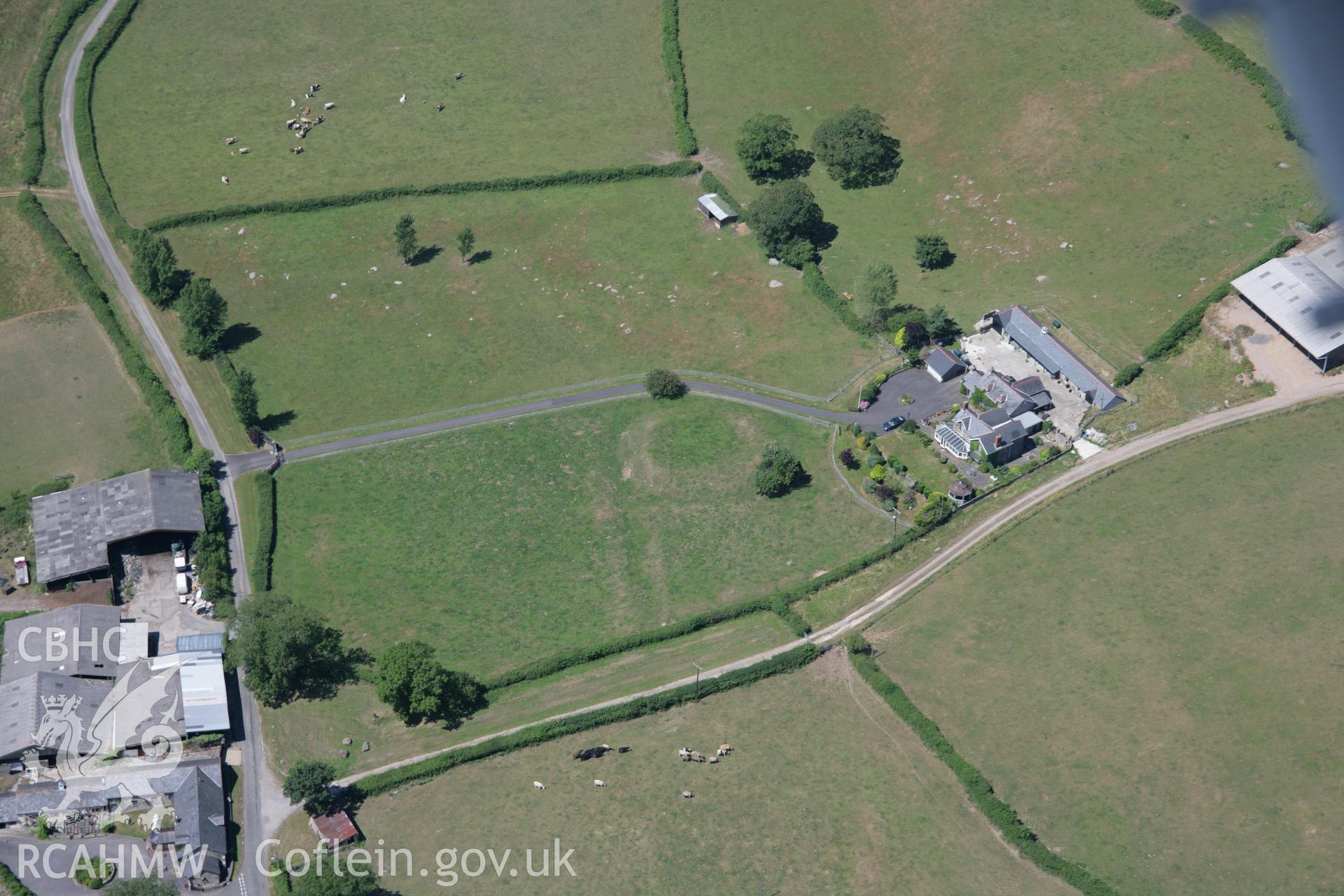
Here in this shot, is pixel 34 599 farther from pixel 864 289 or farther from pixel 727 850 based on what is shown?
pixel 864 289

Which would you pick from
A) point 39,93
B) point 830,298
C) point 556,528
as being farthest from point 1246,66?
point 39,93

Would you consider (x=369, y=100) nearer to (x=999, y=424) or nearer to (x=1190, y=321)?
(x=999, y=424)

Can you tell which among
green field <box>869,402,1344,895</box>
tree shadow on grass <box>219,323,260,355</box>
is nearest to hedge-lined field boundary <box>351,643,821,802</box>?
green field <box>869,402,1344,895</box>

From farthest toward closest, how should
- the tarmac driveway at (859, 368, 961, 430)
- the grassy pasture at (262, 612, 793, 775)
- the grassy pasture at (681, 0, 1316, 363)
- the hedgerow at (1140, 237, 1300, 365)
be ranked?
1. the grassy pasture at (681, 0, 1316, 363)
2. the tarmac driveway at (859, 368, 961, 430)
3. the hedgerow at (1140, 237, 1300, 365)
4. the grassy pasture at (262, 612, 793, 775)

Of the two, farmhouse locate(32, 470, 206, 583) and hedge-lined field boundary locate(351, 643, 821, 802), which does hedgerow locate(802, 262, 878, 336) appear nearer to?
hedge-lined field boundary locate(351, 643, 821, 802)

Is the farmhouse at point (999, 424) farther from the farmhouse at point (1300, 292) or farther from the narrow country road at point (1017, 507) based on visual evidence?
the farmhouse at point (1300, 292)

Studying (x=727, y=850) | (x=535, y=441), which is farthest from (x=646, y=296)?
(x=727, y=850)
